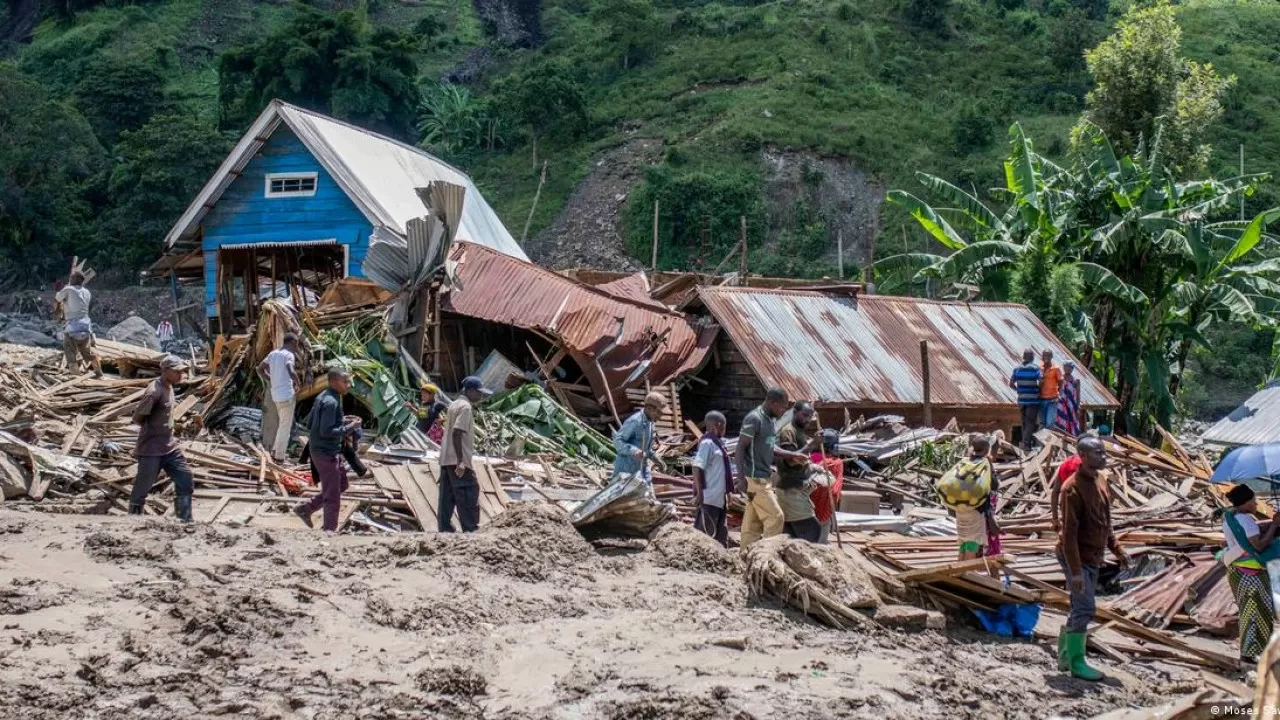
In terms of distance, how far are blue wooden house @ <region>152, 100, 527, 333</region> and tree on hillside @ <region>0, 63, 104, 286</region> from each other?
26.3m

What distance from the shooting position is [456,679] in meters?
7.05

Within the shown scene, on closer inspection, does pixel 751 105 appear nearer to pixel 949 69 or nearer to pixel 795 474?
pixel 949 69

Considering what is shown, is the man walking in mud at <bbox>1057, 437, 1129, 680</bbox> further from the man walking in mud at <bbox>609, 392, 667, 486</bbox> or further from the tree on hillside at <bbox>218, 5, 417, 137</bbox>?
the tree on hillside at <bbox>218, 5, 417, 137</bbox>

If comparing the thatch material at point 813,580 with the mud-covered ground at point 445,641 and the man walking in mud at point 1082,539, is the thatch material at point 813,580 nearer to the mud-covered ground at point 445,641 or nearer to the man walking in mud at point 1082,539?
the mud-covered ground at point 445,641

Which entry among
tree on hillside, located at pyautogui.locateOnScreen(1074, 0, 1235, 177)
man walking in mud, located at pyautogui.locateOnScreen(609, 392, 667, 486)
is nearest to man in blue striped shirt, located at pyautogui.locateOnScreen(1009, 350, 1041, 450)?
man walking in mud, located at pyautogui.locateOnScreen(609, 392, 667, 486)

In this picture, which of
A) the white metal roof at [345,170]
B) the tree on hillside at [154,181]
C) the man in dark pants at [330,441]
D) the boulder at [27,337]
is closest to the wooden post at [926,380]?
the white metal roof at [345,170]

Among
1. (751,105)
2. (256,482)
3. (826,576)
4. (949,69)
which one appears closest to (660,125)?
(751,105)

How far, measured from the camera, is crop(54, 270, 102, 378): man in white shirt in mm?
17453

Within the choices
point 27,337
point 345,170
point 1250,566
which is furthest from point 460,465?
point 27,337

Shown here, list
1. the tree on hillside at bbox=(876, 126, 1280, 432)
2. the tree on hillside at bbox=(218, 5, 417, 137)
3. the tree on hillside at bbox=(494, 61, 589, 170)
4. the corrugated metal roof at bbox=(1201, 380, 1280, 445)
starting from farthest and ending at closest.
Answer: the tree on hillside at bbox=(494, 61, 589, 170)
the tree on hillside at bbox=(218, 5, 417, 137)
the tree on hillside at bbox=(876, 126, 1280, 432)
the corrugated metal roof at bbox=(1201, 380, 1280, 445)

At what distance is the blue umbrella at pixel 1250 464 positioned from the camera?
11.2m

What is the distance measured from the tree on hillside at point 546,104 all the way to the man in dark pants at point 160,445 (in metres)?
46.1

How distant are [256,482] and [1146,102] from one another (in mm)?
24895

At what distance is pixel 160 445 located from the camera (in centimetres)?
1084
